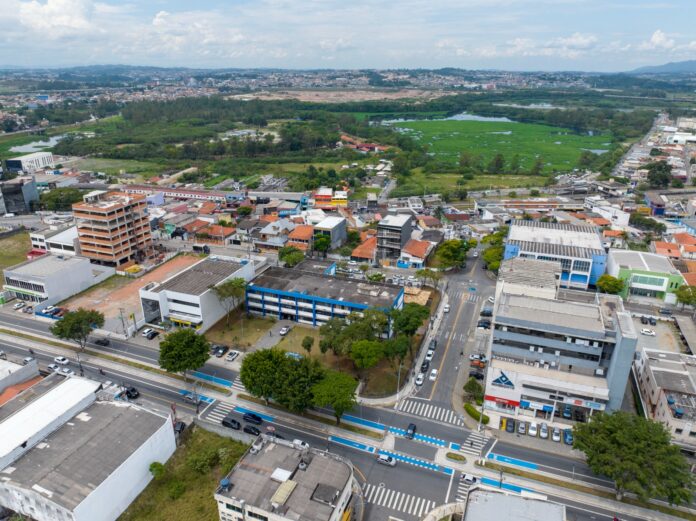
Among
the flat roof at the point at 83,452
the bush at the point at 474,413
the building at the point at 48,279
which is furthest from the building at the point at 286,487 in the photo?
the building at the point at 48,279

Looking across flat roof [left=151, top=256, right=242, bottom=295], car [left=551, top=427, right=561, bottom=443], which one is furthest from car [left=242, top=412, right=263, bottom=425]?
car [left=551, top=427, right=561, bottom=443]

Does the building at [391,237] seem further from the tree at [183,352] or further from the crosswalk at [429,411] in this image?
the tree at [183,352]

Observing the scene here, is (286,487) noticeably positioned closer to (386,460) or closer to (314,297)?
(386,460)

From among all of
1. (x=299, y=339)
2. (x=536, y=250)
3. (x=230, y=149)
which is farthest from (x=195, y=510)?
(x=230, y=149)

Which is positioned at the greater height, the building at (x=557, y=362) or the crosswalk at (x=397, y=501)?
the building at (x=557, y=362)

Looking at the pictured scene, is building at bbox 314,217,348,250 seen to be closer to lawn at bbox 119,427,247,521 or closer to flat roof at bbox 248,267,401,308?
flat roof at bbox 248,267,401,308

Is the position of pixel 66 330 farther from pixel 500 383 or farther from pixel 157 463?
pixel 500 383
